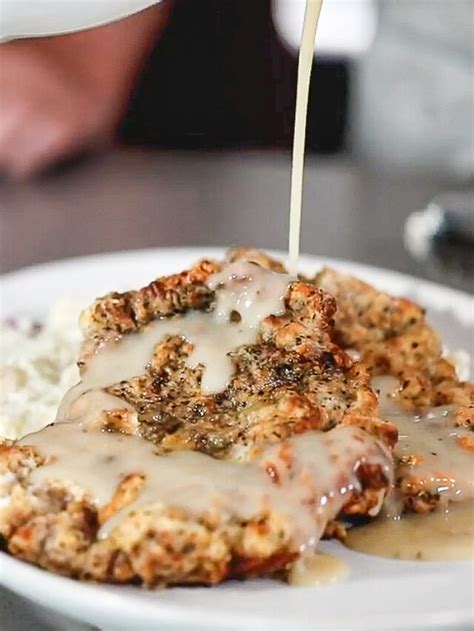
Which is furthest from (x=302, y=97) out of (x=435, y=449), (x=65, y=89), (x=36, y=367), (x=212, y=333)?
(x=65, y=89)

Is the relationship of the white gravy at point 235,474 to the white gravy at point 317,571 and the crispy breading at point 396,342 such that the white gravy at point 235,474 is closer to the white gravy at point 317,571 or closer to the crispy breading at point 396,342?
the white gravy at point 317,571

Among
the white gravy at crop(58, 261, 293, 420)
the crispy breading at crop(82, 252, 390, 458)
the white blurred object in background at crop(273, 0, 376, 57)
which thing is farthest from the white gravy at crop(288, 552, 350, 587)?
the white blurred object in background at crop(273, 0, 376, 57)

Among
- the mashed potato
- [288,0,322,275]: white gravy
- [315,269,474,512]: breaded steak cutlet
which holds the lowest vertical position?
the mashed potato

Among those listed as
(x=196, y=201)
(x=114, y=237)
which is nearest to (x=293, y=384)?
(x=114, y=237)

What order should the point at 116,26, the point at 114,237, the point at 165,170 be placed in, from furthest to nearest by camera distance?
the point at 116,26, the point at 165,170, the point at 114,237

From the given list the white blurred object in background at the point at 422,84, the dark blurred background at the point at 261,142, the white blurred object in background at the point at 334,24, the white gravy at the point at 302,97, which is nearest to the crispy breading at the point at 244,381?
the white gravy at the point at 302,97

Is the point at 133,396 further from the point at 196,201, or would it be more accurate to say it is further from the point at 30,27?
the point at 196,201

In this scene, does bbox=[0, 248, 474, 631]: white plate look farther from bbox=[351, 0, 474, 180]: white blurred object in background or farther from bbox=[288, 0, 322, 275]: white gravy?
bbox=[351, 0, 474, 180]: white blurred object in background
